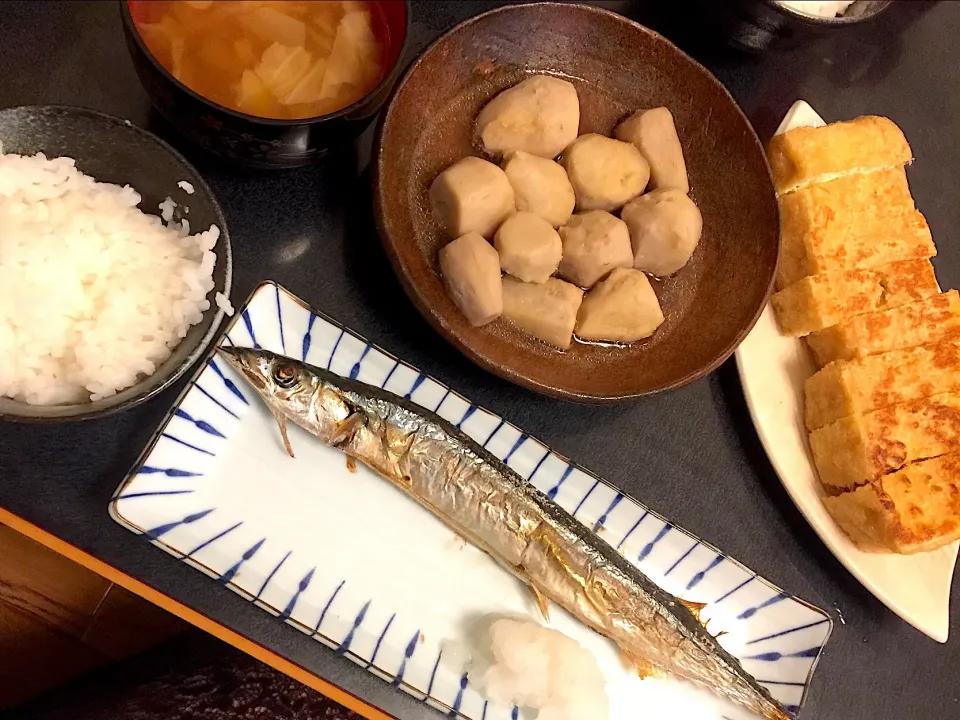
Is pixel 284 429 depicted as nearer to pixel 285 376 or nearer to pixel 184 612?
pixel 285 376

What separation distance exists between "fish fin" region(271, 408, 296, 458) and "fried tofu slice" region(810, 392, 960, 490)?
92cm

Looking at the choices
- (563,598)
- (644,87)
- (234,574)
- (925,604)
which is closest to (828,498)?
(925,604)

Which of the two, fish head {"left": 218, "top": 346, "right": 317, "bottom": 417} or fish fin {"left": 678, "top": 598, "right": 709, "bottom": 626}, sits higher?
fish head {"left": 218, "top": 346, "right": 317, "bottom": 417}

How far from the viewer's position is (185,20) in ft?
3.80

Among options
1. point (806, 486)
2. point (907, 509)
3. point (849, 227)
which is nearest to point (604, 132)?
point (849, 227)

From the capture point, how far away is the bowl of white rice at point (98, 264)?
3.48 ft

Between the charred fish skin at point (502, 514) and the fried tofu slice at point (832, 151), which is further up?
the fried tofu slice at point (832, 151)

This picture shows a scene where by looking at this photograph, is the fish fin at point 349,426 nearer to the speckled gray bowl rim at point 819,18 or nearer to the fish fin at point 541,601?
the fish fin at point 541,601

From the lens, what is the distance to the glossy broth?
1.14m

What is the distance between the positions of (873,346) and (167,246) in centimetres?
122

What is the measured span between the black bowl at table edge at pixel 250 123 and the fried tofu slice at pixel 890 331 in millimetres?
910

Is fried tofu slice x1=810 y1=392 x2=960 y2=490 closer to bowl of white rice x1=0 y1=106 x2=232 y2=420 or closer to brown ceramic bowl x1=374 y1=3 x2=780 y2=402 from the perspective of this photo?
brown ceramic bowl x1=374 y1=3 x2=780 y2=402

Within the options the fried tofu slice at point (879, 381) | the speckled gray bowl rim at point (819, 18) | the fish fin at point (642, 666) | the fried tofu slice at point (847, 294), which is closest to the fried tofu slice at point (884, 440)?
the fried tofu slice at point (879, 381)

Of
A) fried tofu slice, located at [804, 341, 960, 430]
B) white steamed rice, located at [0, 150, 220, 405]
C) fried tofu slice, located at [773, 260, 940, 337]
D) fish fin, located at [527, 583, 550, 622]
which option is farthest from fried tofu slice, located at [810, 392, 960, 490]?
white steamed rice, located at [0, 150, 220, 405]
